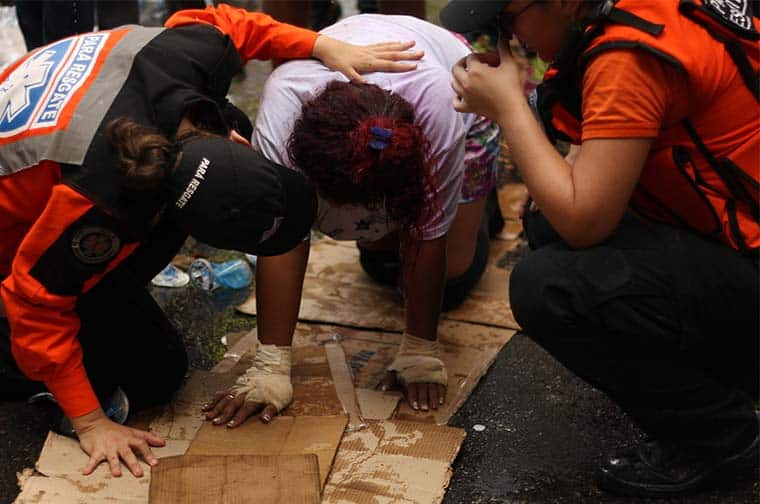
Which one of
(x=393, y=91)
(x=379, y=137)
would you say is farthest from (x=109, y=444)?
(x=393, y=91)

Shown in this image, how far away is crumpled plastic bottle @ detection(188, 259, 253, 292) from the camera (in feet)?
9.21

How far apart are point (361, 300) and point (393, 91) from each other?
0.93 metres

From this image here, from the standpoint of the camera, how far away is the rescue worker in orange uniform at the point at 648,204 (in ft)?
5.14

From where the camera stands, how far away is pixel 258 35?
7.05 ft

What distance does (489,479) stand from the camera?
1.96m

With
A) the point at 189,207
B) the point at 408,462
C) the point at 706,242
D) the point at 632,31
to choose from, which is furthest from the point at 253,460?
the point at 632,31

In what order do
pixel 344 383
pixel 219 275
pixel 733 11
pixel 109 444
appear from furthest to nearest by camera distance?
pixel 219 275
pixel 344 383
pixel 109 444
pixel 733 11

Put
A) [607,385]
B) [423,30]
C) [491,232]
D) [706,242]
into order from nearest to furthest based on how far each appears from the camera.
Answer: [706,242] → [607,385] → [423,30] → [491,232]

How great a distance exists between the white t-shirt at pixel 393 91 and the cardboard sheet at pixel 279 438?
46cm

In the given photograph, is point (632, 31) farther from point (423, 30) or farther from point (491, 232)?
point (491, 232)

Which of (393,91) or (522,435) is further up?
(393,91)

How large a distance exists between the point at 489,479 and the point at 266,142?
86 cm

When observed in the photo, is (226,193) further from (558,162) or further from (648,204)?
(648,204)

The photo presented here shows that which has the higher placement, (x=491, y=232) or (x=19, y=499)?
(x=19, y=499)
